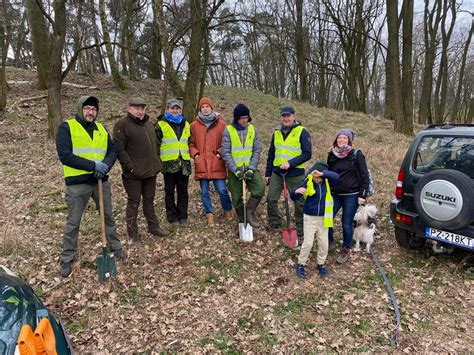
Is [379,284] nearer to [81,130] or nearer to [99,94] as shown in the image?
[81,130]

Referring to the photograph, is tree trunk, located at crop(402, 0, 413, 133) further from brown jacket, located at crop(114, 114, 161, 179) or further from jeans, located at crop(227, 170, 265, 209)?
brown jacket, located at crop(114, 114, 161, 179)

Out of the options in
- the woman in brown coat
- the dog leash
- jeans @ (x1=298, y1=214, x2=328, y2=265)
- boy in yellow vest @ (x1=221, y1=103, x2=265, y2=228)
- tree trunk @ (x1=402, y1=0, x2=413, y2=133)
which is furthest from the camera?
tree trunk @ (x1=402, y1=0, x2=413, y2=133)

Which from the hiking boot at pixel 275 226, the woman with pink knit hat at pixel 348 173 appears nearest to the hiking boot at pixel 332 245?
the woman with pink knit hat at pixel 348 173

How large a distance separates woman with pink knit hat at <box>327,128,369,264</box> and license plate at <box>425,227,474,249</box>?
0.93 metres

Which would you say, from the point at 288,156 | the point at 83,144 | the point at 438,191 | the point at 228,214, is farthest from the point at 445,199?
the point at 83,144

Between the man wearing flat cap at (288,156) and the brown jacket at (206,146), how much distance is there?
35.4 inches

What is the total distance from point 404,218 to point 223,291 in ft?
9.08

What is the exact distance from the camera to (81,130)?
4.37 meters

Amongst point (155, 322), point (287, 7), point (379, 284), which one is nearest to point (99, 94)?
point (155, 322)

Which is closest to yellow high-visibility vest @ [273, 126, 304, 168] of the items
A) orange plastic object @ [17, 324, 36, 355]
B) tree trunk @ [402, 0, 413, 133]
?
orange plastic object @ [17, 324, 36, 355]

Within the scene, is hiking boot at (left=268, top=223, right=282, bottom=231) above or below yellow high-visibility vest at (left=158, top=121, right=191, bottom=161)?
below

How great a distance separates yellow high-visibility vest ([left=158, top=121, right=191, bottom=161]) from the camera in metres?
5.43

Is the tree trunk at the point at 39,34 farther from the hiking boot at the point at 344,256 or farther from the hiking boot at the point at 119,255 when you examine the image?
the hiking boot at the point at 344,256

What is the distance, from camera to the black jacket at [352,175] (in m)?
4.82
